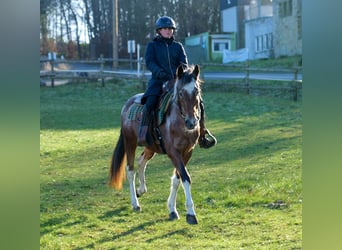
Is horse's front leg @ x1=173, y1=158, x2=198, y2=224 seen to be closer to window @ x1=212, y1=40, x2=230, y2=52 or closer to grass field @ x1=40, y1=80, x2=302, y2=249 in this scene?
grass field @ x1=40, y1=80, x2=302, y2=249

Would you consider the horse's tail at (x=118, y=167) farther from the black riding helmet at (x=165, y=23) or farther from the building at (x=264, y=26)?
the building at (x=264, y=26)

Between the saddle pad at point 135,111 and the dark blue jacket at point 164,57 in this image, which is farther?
the saddle pad at point 135,111

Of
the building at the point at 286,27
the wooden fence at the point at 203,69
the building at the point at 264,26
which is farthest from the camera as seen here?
the building at the point at 264,26

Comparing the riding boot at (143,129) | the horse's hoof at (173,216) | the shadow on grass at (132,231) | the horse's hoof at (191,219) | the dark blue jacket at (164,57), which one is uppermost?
the dark blue jacket at (164,57)

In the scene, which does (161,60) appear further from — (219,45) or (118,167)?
(219,45)

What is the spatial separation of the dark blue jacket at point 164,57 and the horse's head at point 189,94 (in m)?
0.63

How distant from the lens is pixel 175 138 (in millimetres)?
5531

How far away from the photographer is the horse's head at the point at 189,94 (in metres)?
4.93

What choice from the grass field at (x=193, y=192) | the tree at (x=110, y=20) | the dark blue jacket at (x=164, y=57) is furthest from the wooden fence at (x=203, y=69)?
the dark blue jacket at (x=164, y=57)

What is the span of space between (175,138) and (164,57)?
0.82 meters

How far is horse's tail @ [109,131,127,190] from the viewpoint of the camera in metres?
6.52

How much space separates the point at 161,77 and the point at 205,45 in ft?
84.2
